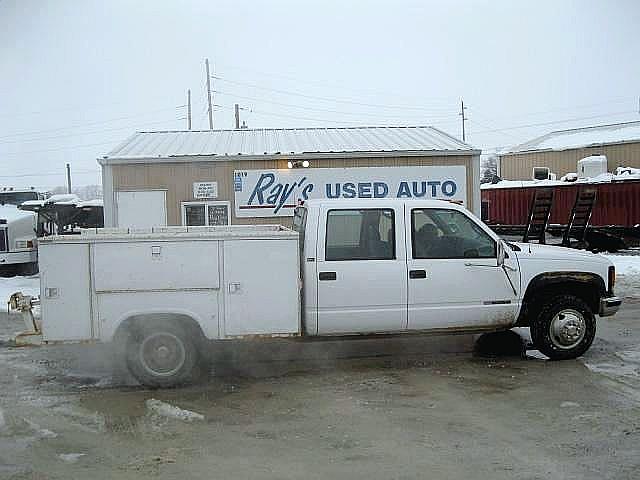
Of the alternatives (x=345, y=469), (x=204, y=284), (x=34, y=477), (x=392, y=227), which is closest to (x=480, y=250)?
(x=392, y=227)

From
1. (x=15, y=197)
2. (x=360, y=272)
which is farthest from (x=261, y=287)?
(x=15, y=197)

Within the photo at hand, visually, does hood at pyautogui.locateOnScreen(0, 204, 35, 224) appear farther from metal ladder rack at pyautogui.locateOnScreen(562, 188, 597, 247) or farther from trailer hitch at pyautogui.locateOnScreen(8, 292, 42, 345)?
metal ladder rack at pyautogui.locateOnScreen(562, 188, 597, 247)

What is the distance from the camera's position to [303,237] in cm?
820

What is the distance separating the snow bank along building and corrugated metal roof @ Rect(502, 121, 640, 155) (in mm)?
25569

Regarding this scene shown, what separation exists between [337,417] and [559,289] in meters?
3.50

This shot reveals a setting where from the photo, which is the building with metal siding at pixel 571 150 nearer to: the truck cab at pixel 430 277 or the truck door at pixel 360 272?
the truck cab at pixel 430 277

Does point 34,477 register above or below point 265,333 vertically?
below

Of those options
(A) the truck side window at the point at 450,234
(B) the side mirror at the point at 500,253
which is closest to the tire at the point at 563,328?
(B) the side mirror at the point at 500,253

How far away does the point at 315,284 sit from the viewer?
26.2 ft

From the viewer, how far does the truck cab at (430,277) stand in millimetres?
8023

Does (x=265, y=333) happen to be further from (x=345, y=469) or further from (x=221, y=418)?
(x=345, y=469)

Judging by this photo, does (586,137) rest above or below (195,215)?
above

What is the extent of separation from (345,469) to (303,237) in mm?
3374

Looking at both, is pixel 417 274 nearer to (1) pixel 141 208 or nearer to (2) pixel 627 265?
(1) pixel 141 208
